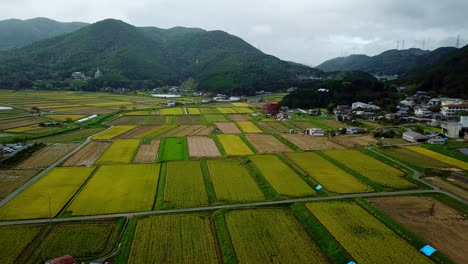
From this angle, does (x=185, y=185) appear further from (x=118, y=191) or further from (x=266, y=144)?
(x=266, y=144)

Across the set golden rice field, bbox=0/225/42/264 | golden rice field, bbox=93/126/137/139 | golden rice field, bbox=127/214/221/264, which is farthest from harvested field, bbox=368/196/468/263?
golden rice field, bbox=93/126/137/139

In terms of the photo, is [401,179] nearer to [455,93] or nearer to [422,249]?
[422,249]

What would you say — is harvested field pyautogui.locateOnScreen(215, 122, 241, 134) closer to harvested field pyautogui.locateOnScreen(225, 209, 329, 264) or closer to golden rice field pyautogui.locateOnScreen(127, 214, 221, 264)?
harvested field pyautogui.locateOnScreen(225, 209, 329, 264)

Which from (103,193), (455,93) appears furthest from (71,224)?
(455,93)

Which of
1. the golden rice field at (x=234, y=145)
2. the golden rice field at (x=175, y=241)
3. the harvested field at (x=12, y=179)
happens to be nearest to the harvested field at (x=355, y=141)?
the golden rice field at (x=234, y=145)

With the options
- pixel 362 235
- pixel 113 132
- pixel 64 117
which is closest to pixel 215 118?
pixel 113 132
